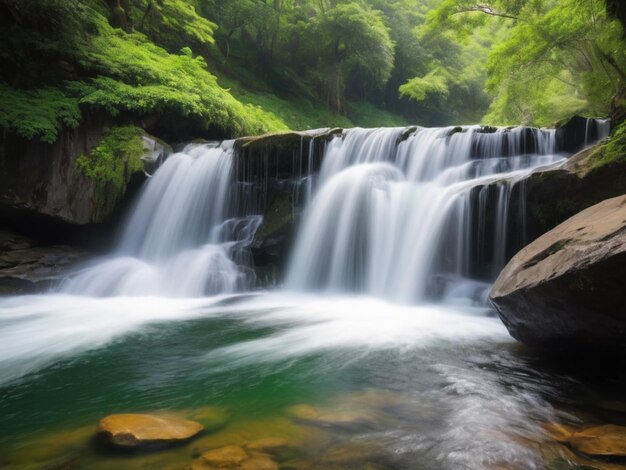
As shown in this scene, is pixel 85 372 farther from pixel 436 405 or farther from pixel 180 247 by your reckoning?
pixel 180 247

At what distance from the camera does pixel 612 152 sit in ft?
18.0

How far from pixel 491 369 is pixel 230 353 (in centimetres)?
271

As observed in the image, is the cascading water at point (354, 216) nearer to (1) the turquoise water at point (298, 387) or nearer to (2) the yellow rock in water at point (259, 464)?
(1) the turquoise water at point (298, 387)

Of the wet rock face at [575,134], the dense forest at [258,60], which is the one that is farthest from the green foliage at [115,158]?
the wet rock face at [575,134]

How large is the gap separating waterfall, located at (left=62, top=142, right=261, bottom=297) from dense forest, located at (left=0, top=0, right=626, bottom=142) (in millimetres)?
1878

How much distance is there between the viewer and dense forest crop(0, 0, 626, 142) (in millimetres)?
8578

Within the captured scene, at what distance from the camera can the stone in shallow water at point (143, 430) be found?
2299 millimetres

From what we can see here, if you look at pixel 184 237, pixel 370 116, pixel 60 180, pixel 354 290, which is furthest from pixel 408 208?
pixel 370 116

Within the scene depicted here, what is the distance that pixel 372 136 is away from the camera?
9859mm

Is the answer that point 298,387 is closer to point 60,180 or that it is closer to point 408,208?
point 408,208

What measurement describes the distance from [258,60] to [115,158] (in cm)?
1637

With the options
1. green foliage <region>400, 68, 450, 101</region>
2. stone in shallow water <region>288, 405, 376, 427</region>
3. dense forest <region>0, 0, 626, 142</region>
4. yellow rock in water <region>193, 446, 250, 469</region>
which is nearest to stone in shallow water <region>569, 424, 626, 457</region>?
stone in shallow water <region>288, 405, 376, 427</region>

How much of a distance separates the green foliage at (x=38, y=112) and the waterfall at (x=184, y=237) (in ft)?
7.47

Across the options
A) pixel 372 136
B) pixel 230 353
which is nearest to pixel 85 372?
pixel 230 353
